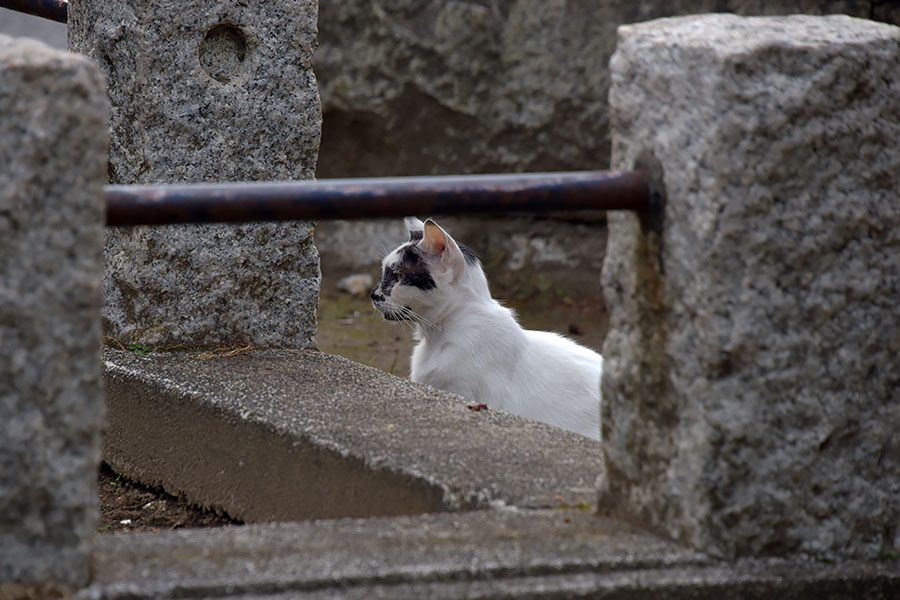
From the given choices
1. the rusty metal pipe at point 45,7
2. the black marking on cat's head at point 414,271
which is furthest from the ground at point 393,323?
the rusty metal pipe at point 45,7

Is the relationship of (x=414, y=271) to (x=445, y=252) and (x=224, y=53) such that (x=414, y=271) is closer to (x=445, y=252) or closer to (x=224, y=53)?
(x=445, y=252)

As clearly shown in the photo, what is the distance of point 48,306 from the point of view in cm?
155

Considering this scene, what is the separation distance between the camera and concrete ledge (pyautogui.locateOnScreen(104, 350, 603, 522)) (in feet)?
7.20

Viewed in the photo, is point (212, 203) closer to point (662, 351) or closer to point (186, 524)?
point (662, 351)

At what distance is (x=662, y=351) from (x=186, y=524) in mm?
1502

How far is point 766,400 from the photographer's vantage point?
5.74ft

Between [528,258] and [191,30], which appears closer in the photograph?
[191,30]

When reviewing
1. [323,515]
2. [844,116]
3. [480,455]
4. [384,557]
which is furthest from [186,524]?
[844,116]

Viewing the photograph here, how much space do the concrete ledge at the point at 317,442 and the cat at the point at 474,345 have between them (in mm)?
883

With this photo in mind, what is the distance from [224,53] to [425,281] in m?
1.30

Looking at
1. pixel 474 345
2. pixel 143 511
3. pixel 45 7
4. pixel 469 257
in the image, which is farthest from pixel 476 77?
pixel 143 511

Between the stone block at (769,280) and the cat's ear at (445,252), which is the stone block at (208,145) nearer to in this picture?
the cat's ear at (445,252)

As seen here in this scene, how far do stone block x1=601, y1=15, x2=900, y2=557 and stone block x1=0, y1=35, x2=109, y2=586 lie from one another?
2.77 feet

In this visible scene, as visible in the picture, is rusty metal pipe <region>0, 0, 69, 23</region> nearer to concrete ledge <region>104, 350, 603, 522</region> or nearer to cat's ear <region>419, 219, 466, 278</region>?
concrete ledge <region>104, 350, 603, 522</region>
